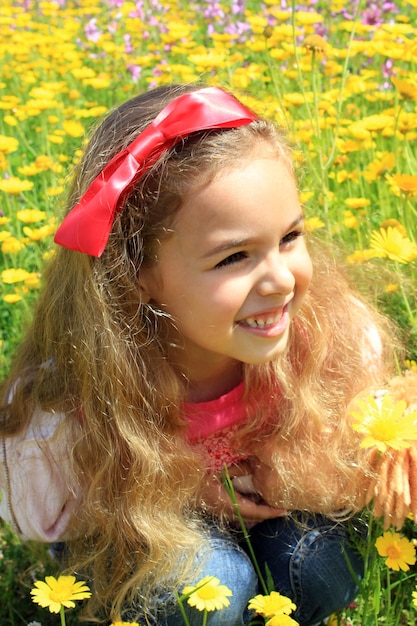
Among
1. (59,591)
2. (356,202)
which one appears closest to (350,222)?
(356,202)

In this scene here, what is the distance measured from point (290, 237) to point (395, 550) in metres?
0.39

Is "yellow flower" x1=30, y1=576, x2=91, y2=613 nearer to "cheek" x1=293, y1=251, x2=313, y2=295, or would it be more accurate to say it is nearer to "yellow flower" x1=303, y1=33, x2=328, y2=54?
"cheek" x1=293, y1=251, x2=313, y2=295

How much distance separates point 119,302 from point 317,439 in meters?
0.34

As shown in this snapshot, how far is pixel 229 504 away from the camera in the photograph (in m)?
1.27

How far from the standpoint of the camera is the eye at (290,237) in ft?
3.64

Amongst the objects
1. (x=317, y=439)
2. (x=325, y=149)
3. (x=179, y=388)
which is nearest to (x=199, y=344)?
(x=179, y=388)

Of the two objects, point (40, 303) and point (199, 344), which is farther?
point (40, 303)

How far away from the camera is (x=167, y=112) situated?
1.08m

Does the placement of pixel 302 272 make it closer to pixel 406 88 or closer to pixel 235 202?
pixel 235 202

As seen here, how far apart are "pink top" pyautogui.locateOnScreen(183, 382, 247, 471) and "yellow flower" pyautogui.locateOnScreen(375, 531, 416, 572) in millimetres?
264

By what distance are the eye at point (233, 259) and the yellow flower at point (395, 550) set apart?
14.3 inches

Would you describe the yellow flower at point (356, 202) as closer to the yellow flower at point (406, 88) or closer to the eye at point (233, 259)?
the yellow flower at point (406, 88)

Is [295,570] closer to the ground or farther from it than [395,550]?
closer to the ground

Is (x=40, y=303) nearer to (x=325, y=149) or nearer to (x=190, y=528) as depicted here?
(x=190, y=528)
